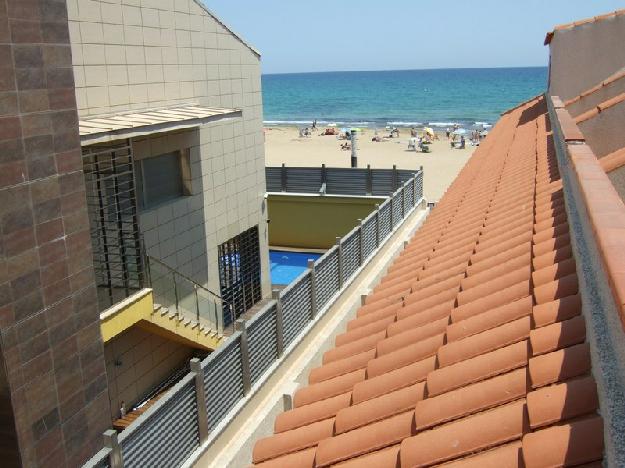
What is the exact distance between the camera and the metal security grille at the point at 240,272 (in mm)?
16781

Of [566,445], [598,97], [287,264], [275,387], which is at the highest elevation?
[598,97]

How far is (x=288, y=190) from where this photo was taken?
81.5ft

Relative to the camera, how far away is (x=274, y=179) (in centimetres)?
2494

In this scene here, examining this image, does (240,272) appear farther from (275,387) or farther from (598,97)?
(598,97)

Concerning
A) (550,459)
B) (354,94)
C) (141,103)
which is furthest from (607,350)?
(354,94)

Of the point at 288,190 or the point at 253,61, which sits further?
the point at 288,190

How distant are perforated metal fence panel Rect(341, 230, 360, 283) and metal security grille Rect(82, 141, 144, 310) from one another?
143 inches

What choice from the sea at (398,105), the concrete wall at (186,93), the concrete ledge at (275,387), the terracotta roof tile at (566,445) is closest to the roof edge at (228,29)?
the concrete wall at (186,93)

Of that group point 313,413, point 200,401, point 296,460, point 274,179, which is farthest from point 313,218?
point 296,460

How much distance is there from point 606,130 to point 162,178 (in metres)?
8.89

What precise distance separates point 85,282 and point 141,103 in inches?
210

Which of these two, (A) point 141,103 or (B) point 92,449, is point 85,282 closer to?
(B) point 92,449

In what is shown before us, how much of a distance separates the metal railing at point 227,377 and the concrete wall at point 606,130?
4.37 metres

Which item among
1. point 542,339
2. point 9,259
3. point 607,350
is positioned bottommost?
point 9,259
